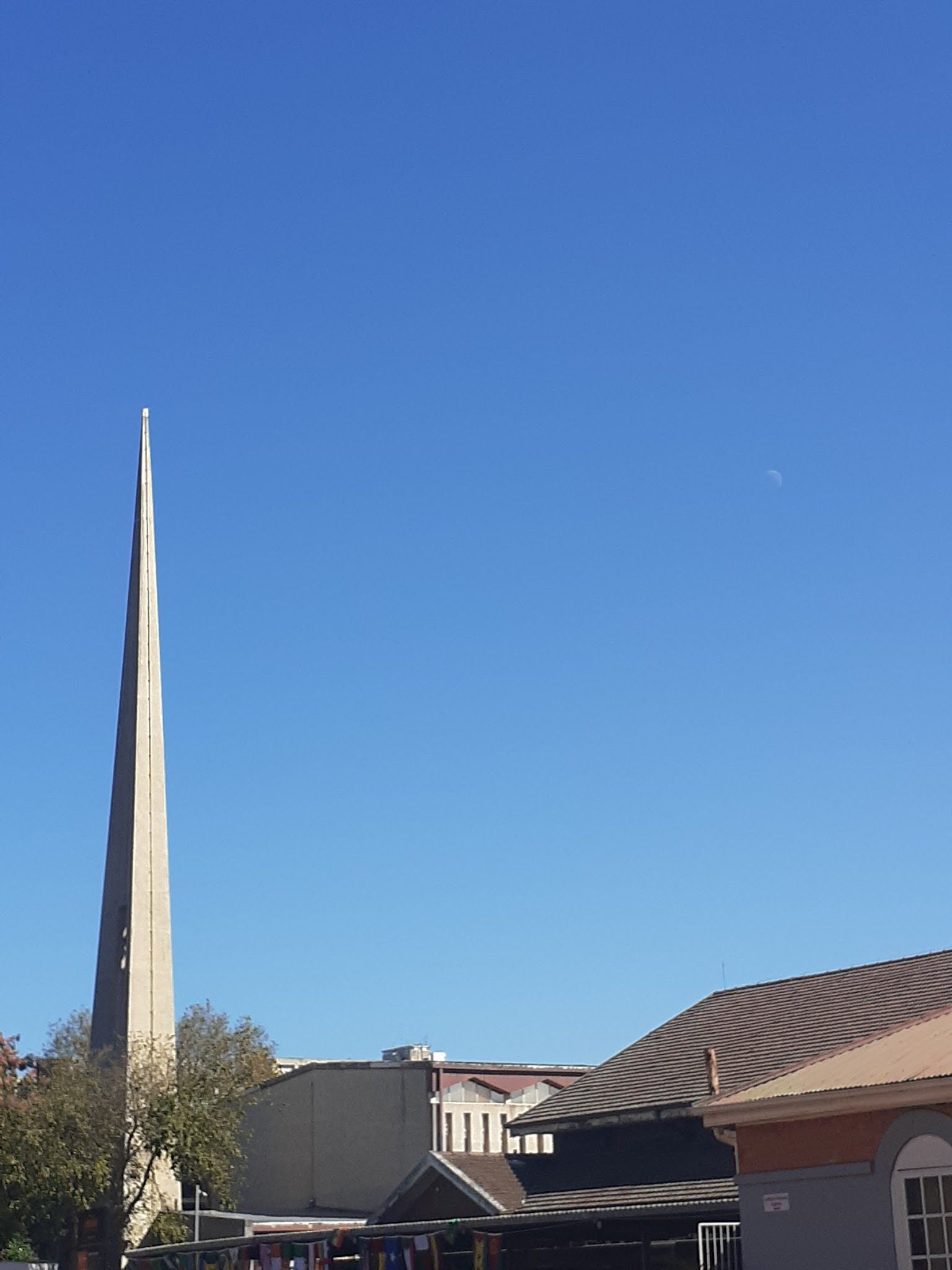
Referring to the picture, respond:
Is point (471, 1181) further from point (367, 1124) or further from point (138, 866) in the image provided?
point (138, 866)

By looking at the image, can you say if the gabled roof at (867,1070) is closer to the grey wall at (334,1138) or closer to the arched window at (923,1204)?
the arched window at (923,1204)

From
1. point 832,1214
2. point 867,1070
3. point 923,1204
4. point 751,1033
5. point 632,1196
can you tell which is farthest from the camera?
point 751,1033

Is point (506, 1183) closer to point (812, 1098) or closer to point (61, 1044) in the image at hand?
point (812, 1098)

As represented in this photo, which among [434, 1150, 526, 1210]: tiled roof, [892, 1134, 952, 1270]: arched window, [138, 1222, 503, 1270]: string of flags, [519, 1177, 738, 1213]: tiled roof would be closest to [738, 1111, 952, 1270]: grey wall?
[892, 1134, 952, 1270]: arched window

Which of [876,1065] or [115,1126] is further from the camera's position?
[115,1126]

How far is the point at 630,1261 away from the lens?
27.7 metres

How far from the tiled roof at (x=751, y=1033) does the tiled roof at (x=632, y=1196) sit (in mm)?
1351

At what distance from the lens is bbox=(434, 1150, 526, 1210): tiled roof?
3194 cm

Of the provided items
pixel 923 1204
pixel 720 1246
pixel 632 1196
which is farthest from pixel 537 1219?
pixel 923 1204

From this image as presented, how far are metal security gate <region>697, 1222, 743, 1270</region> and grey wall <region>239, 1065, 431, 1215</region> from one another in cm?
2030

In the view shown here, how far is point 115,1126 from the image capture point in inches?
1656

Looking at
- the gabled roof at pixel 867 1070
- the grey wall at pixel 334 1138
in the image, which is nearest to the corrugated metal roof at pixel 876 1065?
the gabled roof at pixel 867 1070

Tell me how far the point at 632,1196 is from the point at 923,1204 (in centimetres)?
1191

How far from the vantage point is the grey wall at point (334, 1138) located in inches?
1786
